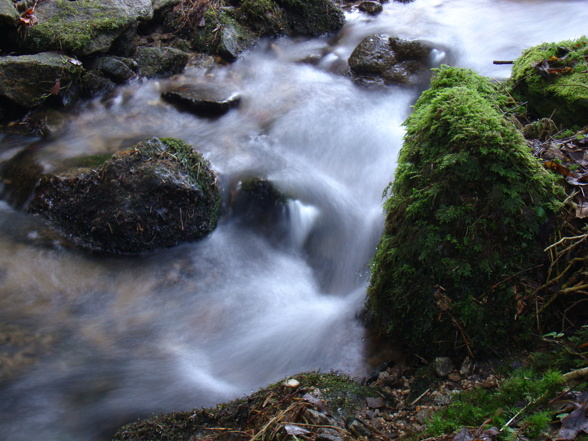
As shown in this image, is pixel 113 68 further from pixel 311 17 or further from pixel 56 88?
pixel 311 17

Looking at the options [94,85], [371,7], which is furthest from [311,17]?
[94,85]

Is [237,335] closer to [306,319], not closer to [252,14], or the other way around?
[306,319]

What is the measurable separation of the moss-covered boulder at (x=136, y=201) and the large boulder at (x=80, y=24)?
2677mm

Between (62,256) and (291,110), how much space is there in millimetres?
3735

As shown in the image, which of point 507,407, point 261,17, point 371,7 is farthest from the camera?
point 371,7

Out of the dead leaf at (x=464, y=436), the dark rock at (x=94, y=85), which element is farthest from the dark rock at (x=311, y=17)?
the dead leaf at (x=464, y=436)

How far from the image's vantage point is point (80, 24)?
6.89m

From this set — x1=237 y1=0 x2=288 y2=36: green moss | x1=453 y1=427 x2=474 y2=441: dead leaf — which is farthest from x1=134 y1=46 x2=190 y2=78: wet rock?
x1=453 y1=427 x2=474 y2=441: dead leaf

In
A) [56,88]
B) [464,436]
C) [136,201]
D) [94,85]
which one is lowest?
[136,201]

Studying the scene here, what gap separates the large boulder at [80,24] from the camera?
6574mm

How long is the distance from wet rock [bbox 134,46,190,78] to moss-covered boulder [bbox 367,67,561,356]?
17.6 ft

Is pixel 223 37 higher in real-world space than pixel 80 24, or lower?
lower

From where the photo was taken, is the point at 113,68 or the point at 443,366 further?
the point at 113,68

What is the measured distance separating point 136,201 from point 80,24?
3.84 m
